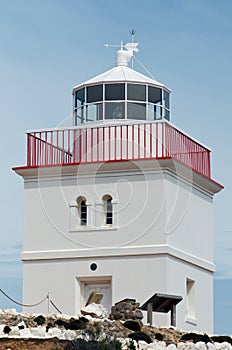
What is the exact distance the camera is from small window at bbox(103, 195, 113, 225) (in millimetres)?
38938

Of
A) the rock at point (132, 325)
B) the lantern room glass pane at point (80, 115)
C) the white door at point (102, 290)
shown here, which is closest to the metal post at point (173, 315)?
the white door at point (102, 290)

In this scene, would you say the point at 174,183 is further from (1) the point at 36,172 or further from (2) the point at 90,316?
(2) the point at 90,316

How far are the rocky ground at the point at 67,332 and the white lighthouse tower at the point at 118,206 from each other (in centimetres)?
492

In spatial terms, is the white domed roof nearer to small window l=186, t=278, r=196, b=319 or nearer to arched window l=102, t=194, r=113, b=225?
arched window l=102, t=194, r=113, b=225

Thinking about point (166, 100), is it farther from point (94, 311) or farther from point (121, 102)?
point (94, 311)

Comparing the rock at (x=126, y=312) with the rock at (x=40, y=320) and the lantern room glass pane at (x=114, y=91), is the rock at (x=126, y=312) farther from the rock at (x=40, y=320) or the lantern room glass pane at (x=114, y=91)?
the lantern room glass pane at (x=114, y=91)

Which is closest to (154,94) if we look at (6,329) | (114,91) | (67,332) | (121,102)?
(121,102)

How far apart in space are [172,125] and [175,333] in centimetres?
785

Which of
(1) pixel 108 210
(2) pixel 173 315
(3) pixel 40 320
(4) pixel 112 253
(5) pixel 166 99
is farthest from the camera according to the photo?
(5) pixel 166 99

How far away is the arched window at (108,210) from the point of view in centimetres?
3894

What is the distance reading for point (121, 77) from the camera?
4028 centimetres

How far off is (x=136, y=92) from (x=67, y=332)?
1118 cm

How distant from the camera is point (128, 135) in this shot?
1548 inches

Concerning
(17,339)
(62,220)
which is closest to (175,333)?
(17,339)
